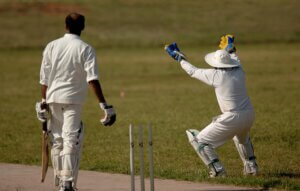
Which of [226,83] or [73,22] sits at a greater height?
[73,22]

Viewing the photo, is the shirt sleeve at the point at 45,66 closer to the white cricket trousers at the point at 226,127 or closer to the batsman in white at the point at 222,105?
the batsman in white at the point at 222,105

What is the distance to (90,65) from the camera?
10562mm

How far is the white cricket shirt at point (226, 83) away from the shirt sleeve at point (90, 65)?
1993mm

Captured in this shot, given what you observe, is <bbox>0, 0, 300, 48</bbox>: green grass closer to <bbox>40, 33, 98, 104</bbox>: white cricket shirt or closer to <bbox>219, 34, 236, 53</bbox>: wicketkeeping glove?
<bbox>219, 34, 236, 53</bbox>: wicketkeeping glove

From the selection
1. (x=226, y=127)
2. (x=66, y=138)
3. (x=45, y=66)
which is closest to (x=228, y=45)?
(x=226, y=127)

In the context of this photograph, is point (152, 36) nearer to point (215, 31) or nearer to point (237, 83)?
point (215, 31)

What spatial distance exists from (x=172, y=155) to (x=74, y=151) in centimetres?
492

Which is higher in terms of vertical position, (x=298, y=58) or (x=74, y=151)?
(x=74, y=151)

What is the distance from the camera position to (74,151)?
10.7 meters

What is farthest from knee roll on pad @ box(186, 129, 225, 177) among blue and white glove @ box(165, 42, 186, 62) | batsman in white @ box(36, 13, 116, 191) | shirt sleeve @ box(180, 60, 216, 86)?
batsman in white @ box(36, 13, 116, 191)

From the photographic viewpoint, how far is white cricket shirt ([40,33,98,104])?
10695 millimetres

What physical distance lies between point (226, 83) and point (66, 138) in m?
2.64

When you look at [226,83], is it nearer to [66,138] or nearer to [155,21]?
[66,138]

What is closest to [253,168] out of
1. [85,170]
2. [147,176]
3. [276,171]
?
[276,171]
